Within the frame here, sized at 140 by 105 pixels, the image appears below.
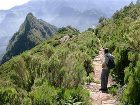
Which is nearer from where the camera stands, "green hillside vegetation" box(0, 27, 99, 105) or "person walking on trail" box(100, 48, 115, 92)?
"green hillside vegetation" box(0, 27, 99, 105)

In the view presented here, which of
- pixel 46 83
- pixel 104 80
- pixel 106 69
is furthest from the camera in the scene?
pixel 106 69

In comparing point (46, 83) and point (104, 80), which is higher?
point (104, 80)

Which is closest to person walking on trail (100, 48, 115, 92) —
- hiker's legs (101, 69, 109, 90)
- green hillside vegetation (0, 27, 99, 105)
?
hiker's legs (101, 69, 109, 90)

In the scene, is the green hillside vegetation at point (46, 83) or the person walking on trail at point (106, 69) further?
the person walking on trail at point (106, 69)

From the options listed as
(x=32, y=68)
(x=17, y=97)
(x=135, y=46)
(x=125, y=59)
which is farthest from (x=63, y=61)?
(x=125, y=59)

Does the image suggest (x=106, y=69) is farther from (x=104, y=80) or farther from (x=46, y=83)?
(x=46, y=83)

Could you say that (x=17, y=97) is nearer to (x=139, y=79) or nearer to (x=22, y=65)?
(x=22, y=65)

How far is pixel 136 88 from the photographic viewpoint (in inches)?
380

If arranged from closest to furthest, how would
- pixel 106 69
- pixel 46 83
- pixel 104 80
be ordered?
pixel 46 83, pixel 104 80, pixel 106 69

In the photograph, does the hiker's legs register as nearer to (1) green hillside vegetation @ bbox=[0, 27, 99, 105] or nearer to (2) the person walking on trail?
(2) the person walking on trail

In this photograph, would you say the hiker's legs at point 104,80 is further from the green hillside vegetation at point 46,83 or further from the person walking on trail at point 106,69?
the green hillside vegetation at point 46,83

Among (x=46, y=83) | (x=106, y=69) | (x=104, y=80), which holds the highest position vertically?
(x=106, y=69)

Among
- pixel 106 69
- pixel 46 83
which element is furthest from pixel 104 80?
pixel 46 83

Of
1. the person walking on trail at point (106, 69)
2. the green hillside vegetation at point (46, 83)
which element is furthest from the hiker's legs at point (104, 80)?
the green hillside vegetation at point (46, 83)
